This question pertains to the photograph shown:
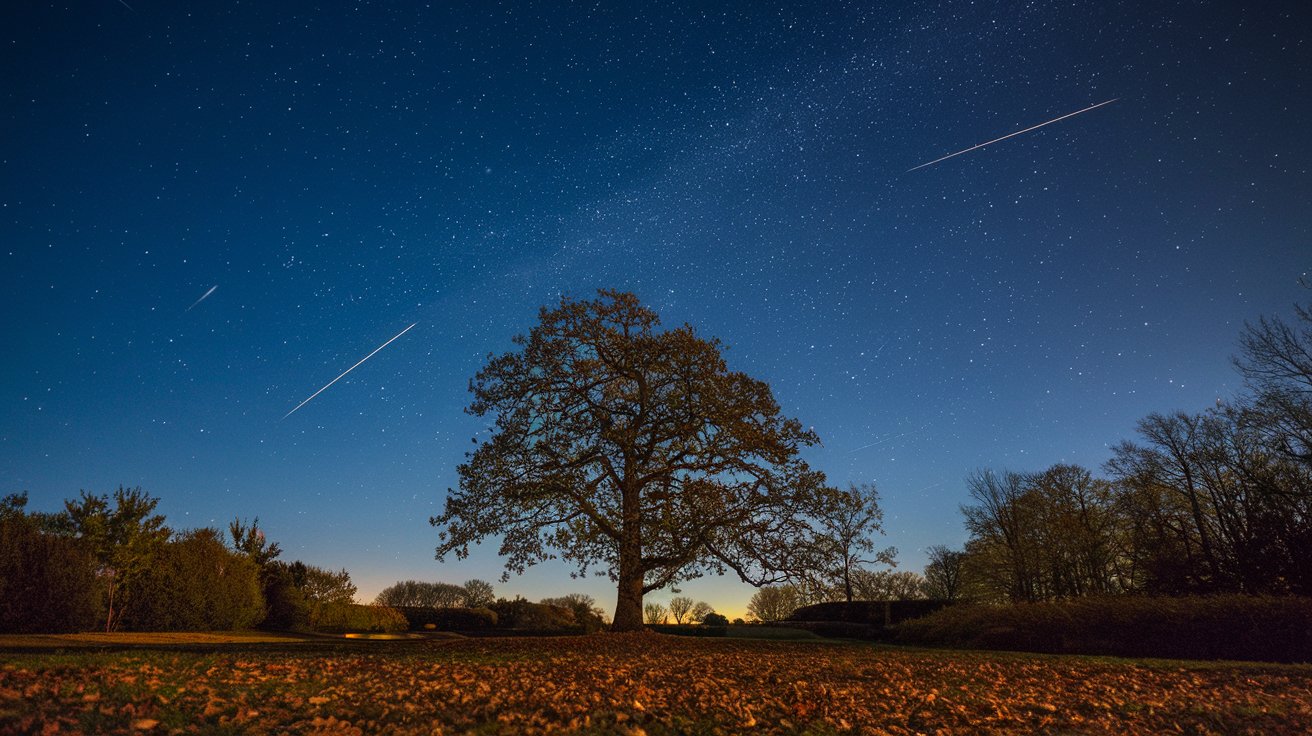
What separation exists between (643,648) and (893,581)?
58.1m

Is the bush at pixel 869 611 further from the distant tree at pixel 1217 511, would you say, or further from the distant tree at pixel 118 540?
the distant tree at pixel 118 540

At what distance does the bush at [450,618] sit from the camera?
38.3 metres

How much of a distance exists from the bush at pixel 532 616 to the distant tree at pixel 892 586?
33420 millimetres

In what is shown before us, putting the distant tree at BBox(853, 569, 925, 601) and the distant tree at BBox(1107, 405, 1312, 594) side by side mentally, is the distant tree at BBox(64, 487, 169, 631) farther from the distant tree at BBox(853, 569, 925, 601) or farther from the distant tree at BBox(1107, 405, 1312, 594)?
the distant tree at BBox(853, 569, 925, 601)

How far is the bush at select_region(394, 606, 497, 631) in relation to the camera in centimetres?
3834

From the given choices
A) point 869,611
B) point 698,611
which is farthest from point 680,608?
point 869,611

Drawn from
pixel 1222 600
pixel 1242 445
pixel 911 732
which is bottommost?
pixel 911 732

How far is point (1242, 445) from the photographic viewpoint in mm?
33500

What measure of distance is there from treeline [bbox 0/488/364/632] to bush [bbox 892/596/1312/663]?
98.8 feet

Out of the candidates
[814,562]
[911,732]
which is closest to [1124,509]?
[814,562]

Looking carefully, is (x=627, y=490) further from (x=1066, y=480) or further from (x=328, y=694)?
(x=1066, y=480)

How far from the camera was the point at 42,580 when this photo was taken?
2058 centimetres

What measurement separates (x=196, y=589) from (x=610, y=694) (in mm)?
23940

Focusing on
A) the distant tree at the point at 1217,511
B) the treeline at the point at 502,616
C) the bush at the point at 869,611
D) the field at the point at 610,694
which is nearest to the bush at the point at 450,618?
the treeline at the point at 502,616
